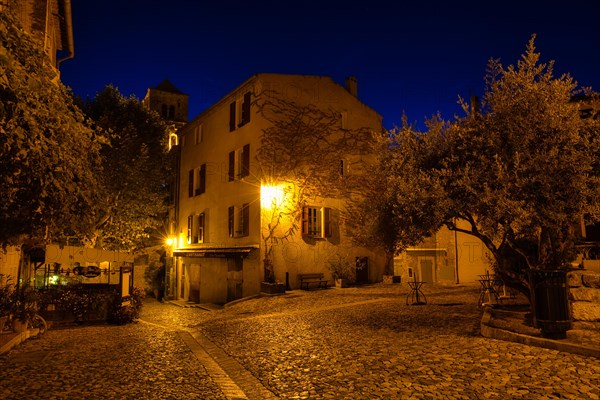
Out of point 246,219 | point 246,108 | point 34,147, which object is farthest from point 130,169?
point 34,147

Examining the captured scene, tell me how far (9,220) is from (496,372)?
9.48 meters

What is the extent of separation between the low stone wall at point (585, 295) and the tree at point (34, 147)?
10.9 m

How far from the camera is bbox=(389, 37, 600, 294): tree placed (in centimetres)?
882

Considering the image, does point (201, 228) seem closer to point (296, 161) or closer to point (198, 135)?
point (198, 135)

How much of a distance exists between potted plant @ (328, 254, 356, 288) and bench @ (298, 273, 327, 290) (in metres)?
0.63

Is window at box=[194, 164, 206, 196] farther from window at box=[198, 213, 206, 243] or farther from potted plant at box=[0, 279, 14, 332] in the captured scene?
potted plant at box=[0, 279, 14, 332]

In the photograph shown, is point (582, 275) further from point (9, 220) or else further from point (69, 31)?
point (69, 31)

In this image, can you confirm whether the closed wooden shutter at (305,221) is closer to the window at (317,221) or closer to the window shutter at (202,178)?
the window at (317,221)

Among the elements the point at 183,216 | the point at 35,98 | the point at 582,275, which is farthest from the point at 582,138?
the point at 183,216

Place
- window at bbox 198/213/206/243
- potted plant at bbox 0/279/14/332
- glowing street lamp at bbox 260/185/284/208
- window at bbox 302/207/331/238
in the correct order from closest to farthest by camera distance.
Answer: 1. potted plant at bbox 0/279/14/332
2. glowing street lamp at bbox 260/185/284/208
3. window at bbox 302/207/331/238
4. window at bbox 198/213/206/243

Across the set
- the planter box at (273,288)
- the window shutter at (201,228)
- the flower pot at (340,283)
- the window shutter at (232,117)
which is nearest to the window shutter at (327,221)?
the flower pot at (340,283)

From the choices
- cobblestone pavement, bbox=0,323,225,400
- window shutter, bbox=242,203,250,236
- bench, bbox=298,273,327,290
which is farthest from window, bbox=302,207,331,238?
cobblestone pavement, bbox=0,323,225,400

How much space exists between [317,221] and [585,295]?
13868mm

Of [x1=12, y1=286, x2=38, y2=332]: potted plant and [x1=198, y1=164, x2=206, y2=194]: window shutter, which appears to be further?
[x1=198, y1=164, x2=206, y2=194]: window shutter
